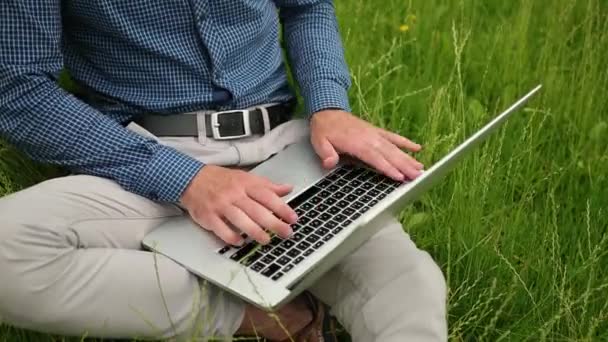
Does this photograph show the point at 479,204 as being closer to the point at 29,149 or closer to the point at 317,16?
the point at 317,16

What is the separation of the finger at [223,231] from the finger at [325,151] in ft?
0.87

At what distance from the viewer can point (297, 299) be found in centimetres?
157

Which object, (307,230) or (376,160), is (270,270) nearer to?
(307,230)

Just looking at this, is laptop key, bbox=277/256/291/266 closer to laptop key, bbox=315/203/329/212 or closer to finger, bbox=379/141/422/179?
laptop key, bbox=315/203/329/212

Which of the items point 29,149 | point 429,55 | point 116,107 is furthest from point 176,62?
point 429,55

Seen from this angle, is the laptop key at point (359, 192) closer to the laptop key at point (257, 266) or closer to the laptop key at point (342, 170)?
the laptop key at point (342, 170)

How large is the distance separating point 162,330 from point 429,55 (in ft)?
4.34

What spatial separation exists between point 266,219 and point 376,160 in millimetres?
279

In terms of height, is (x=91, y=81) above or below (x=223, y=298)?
above

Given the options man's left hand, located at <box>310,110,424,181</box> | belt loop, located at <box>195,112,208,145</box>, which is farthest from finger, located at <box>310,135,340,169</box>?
belt loop, located at <box>195,112,208,145</box>

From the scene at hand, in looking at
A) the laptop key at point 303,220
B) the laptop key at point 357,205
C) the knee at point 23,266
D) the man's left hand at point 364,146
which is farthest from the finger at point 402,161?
the knee at point 23,266

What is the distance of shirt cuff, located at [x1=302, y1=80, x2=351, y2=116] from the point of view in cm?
171

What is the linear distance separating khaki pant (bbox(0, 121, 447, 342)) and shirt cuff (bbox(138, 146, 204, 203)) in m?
0.04

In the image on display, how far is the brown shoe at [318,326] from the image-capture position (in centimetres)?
156
